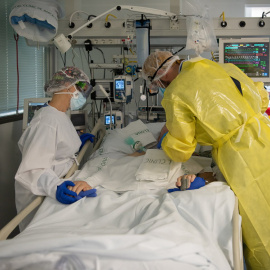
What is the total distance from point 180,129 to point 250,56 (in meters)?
2.10

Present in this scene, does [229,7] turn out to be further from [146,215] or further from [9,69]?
[146,215]

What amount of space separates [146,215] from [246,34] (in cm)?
268

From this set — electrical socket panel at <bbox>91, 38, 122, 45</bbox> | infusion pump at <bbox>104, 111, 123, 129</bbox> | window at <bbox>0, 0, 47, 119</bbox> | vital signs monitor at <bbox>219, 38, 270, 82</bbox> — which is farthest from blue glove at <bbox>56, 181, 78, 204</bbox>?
vital signs monitor at <bbox>219, 38, 270, 82</bbox>

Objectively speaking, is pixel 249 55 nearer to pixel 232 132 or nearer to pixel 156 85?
pixel 156 85

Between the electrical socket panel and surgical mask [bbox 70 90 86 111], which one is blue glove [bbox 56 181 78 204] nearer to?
surgical mask [bbox 70 90 86 111]

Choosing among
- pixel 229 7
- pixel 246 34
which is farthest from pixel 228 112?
pixel 229 7

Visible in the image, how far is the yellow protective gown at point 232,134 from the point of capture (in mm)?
1938

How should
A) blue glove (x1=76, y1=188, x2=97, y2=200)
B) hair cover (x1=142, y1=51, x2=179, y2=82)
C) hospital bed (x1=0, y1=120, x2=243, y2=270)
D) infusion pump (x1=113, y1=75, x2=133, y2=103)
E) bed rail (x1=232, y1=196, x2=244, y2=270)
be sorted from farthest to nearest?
infusion pump (x1=113, y1=75, x2=133, y2=103) < hair cover (x1=142, y1=51, x2=179, y2=82) < blue glove (x1=76, y1=188, x2=97, y2=200) < bed rail (x1=232, y1=196, x2=244, y2=270) < hospital bed (x1=0, y1=120, x2=243, y2=270)

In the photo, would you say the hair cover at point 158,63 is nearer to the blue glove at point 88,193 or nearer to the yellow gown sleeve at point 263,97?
the yellow gown sleeve at point 263,97

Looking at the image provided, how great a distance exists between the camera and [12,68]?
12.8 feet

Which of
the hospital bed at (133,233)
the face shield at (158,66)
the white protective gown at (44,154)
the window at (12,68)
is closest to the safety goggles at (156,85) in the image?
the face shield at (158,66)

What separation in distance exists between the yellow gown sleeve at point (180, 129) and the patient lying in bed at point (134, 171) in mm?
163

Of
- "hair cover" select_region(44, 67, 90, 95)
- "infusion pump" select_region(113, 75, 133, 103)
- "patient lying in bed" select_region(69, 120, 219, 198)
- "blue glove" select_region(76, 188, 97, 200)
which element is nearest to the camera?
"blue glove" select_region(76, 188, 97, 200)

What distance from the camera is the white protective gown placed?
7.43 ft
